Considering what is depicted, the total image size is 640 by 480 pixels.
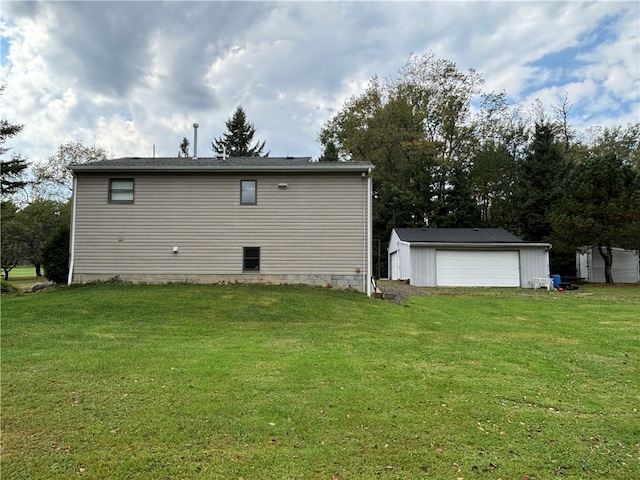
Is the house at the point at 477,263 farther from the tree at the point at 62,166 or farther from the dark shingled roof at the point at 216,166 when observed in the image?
the tree at the point at 62,166

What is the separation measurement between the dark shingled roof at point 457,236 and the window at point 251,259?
988cm

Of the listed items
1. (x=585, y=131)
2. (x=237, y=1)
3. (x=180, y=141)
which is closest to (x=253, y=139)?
(x=180, y=141)

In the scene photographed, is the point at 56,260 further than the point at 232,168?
Yes

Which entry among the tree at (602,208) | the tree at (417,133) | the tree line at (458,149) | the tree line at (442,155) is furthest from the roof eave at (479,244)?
the tree at (417,133)

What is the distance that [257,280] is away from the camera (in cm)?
1281

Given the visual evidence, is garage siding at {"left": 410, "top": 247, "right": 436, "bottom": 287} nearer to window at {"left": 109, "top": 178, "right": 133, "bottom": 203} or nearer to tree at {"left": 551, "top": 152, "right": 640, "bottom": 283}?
tree at {"left": 551, "top": 152, "right": 640, "bottom": 283}

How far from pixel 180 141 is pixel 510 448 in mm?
43819

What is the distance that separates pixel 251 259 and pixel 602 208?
19.0 m

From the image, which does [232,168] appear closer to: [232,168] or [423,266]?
[232,168]

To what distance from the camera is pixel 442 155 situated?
31062 mm

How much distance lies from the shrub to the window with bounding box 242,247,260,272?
6.17 meters

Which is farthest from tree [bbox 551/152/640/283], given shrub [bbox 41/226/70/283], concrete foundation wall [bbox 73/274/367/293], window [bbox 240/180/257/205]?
shrub [bbox 41/226/70/283]

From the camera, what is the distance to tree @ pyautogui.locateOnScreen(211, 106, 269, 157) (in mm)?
38344

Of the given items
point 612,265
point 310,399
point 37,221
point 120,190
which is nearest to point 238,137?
point 37,221
